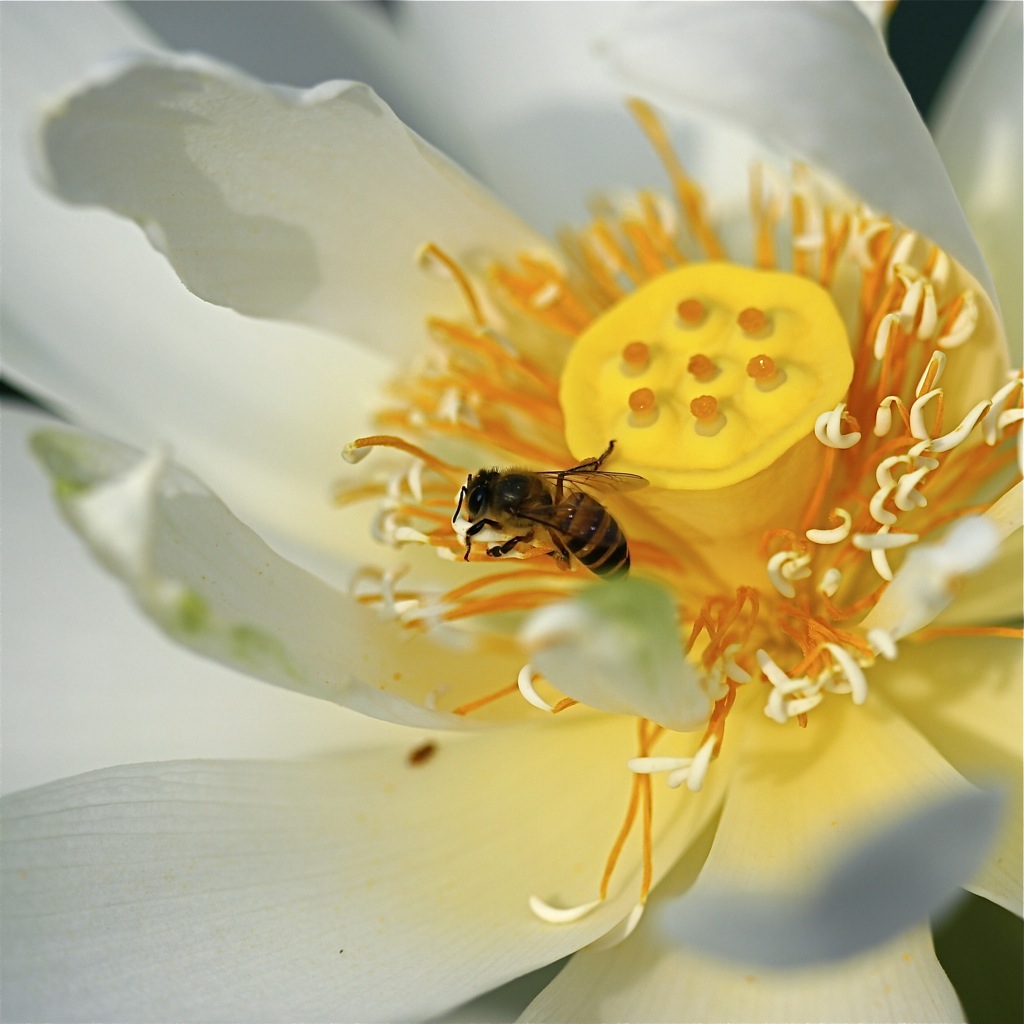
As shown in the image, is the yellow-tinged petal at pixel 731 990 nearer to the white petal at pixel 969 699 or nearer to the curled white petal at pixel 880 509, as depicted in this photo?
the white petal at pixel 969 699

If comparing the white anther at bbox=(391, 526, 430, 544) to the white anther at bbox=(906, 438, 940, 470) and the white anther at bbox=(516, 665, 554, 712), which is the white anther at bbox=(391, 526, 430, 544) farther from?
the white anther at bbox=(906, 438, 940, 470)

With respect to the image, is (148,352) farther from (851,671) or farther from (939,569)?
(939,569)

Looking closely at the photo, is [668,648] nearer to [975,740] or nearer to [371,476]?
[975,740]

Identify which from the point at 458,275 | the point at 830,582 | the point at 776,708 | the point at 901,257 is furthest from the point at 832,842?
the point at 458,275

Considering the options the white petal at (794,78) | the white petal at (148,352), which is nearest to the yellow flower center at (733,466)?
the white petal at (148,352)

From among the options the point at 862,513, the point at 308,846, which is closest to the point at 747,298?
the point at 862,513

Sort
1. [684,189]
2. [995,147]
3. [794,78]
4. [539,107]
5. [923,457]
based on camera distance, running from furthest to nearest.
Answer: [539,107]
[684,189]
[995,147]
[923,457]
[794,78]
